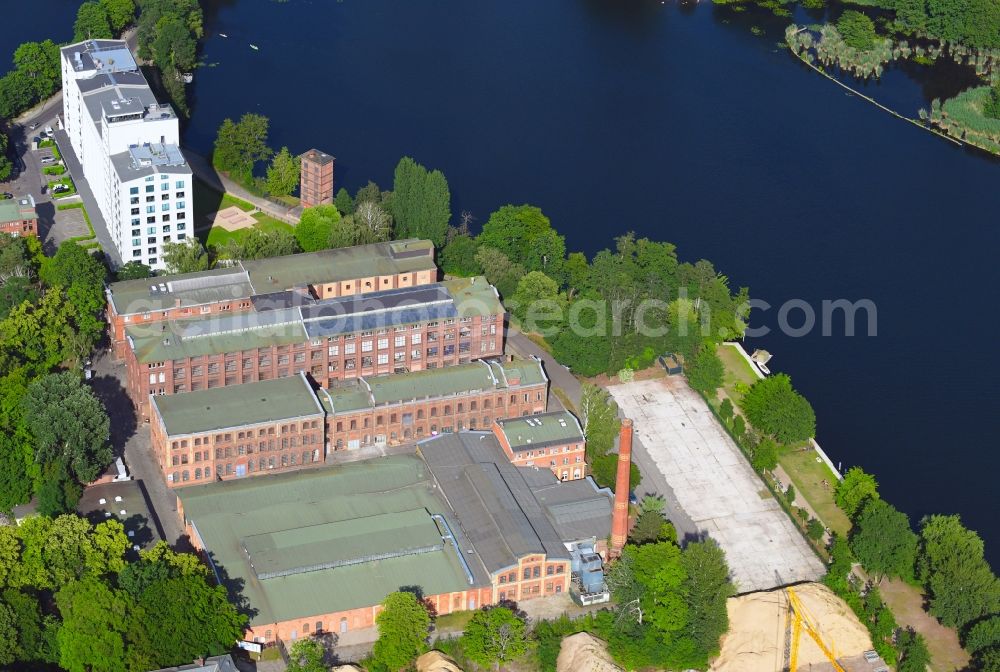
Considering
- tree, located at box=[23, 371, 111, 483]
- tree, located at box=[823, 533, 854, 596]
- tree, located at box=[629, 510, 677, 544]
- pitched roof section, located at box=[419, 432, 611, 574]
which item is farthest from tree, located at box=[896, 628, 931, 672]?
tree, located at box=[23, 371, 111, 483]

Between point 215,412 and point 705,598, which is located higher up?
point 215,412

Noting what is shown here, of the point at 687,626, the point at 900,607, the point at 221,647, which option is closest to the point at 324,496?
the point at 221,647

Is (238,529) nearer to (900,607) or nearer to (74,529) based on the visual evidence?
(74,529)

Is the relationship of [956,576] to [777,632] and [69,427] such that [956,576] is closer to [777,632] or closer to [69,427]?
[777,632]

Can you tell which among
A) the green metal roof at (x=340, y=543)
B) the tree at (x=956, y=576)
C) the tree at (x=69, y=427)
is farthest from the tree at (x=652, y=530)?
the tree at (x=69, y=427)

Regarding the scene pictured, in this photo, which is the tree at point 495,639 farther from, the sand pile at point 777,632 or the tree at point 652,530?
the sand pile at point 777,632

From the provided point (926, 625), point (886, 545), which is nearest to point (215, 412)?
point (886, 545)

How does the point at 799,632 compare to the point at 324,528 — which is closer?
the point at 799,632
